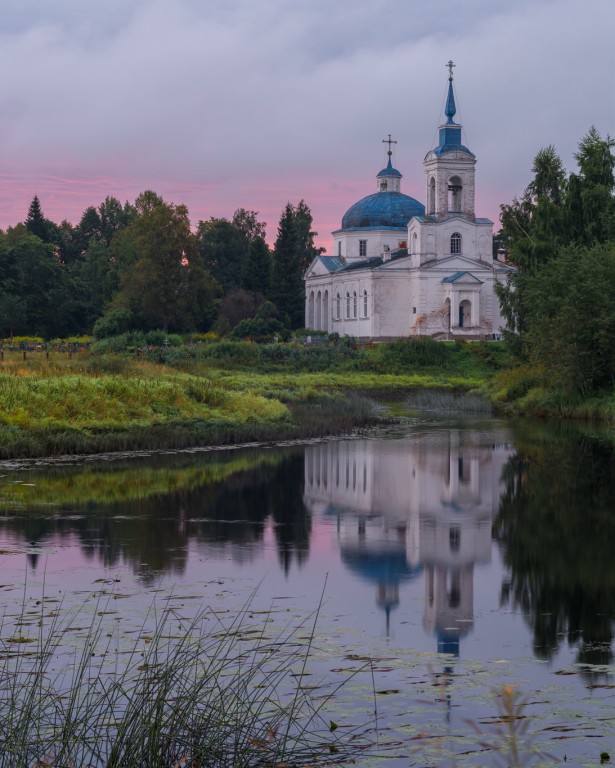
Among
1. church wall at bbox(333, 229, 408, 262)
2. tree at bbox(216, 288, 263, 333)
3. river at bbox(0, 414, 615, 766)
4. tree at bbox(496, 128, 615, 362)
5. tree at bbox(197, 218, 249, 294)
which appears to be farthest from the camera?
tree at bbox(197, 218, 249, 294)

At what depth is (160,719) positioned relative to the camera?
6848 millimetres

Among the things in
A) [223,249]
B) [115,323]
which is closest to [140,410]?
[115,323]

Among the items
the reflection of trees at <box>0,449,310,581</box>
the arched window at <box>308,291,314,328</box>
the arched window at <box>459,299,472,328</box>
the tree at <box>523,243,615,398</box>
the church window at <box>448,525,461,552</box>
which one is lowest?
the church window at <box>448,525,461,552</box>

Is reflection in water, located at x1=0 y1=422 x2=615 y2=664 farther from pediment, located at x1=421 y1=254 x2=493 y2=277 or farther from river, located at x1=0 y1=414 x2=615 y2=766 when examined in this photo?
pediment, located at x1=421 y1=254 x2=493 y2=277

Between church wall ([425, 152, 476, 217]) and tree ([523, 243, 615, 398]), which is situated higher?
church wall ([425, 152, 476, 217])

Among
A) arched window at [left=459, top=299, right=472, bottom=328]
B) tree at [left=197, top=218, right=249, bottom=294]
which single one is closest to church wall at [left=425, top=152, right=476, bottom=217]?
arched window at [left=459, top=299, right=472, bottom=328]

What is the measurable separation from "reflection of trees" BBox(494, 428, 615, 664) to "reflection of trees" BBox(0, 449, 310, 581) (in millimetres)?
3129

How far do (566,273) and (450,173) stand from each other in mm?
45076

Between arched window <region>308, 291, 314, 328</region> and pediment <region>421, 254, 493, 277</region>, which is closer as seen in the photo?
pediment <region>421, 254, 493, 277</region>

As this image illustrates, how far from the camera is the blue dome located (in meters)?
97.6

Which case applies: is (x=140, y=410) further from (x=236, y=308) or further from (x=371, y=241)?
(x=371, y=241)

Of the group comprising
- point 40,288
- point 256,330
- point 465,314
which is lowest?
point 256,330

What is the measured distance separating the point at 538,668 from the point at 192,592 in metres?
4.26

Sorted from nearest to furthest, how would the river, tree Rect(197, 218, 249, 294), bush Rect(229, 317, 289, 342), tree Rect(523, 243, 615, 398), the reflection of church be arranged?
the river
the reflection of church
tree Rect(523, 243, 615, 398)
bush Rect(229, 317, 289, 342)
tree Rect(197, 218, 249, 294)
